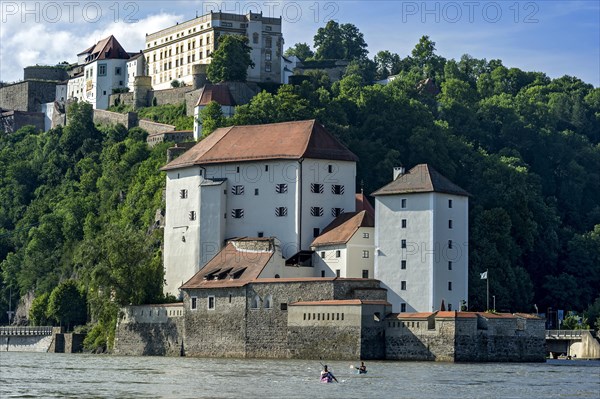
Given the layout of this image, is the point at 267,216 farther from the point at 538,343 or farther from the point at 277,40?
the point at 277,40

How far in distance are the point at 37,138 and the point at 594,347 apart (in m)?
70.8

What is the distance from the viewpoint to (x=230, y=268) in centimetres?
9581

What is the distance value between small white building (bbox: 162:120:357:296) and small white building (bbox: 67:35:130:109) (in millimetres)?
52711

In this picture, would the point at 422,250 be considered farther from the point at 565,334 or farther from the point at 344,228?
the point at 565,334

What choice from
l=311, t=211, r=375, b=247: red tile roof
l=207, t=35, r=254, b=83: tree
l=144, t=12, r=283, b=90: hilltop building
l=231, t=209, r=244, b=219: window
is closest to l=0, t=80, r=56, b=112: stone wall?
l=144, t=12, r=283, b=90: hilltop building

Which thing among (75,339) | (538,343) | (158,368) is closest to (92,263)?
(75,339)

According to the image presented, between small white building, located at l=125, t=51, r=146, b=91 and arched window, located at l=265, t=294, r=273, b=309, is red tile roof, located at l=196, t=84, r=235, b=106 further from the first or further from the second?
arched window, located at l=265, t=294, r=273, b=309

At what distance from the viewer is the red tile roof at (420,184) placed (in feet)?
298

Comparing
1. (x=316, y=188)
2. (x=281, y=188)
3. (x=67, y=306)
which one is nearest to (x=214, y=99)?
(x=67, y=306)

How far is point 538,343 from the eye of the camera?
89.3 metres

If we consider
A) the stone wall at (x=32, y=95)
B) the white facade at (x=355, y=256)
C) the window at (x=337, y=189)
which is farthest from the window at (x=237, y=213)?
the stone wall at (x=32, y=95)

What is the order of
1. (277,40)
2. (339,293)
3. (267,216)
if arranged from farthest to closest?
(277,40), (267,216), (339,293)

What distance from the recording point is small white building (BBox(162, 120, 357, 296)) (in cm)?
9934

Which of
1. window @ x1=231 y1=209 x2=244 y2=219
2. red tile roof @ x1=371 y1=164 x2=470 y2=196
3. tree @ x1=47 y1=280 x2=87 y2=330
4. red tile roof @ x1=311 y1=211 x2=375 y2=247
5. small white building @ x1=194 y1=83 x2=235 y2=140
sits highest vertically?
small white building @ x1=194 y1=83 x2=235 y2=140
